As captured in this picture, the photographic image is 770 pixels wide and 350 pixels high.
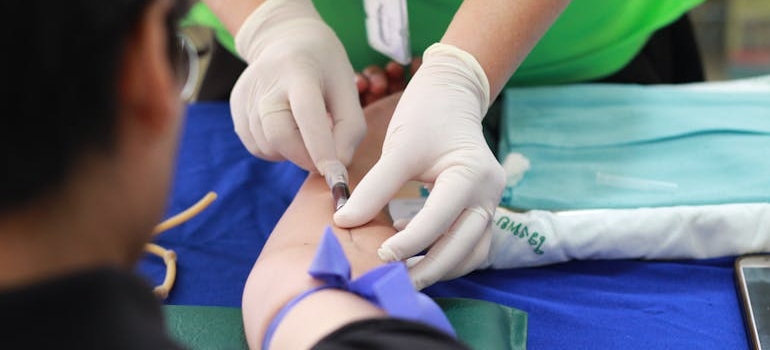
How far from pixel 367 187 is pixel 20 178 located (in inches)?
21.1

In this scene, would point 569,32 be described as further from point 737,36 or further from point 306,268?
point 737,36

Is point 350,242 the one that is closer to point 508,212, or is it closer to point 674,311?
point 508,212

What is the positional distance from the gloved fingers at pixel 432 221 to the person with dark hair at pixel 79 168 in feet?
1.37

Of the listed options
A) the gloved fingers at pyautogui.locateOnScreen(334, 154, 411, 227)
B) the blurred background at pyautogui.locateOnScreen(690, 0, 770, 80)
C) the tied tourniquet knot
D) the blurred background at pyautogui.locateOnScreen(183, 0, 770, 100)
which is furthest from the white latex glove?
the blurred background at pyautogui.locateOnScreen(690, 0, 770, 80)

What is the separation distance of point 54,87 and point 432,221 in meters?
0.53

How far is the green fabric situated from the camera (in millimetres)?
899

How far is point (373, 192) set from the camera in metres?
0.97

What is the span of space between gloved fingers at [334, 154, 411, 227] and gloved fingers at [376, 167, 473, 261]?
5cm

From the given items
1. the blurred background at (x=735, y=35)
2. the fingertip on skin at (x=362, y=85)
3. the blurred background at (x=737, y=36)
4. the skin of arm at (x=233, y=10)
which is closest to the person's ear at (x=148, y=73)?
the skin of arm at (x=233, y=10)

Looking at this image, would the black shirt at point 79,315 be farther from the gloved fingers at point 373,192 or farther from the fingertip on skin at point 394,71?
the fingertip on skin at point 394,71

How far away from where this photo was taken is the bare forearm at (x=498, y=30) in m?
1.08

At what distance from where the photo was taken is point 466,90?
1.05m

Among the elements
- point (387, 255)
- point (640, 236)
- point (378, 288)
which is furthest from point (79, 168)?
point (640, 236)

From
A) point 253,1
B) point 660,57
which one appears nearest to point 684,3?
point 660,57
